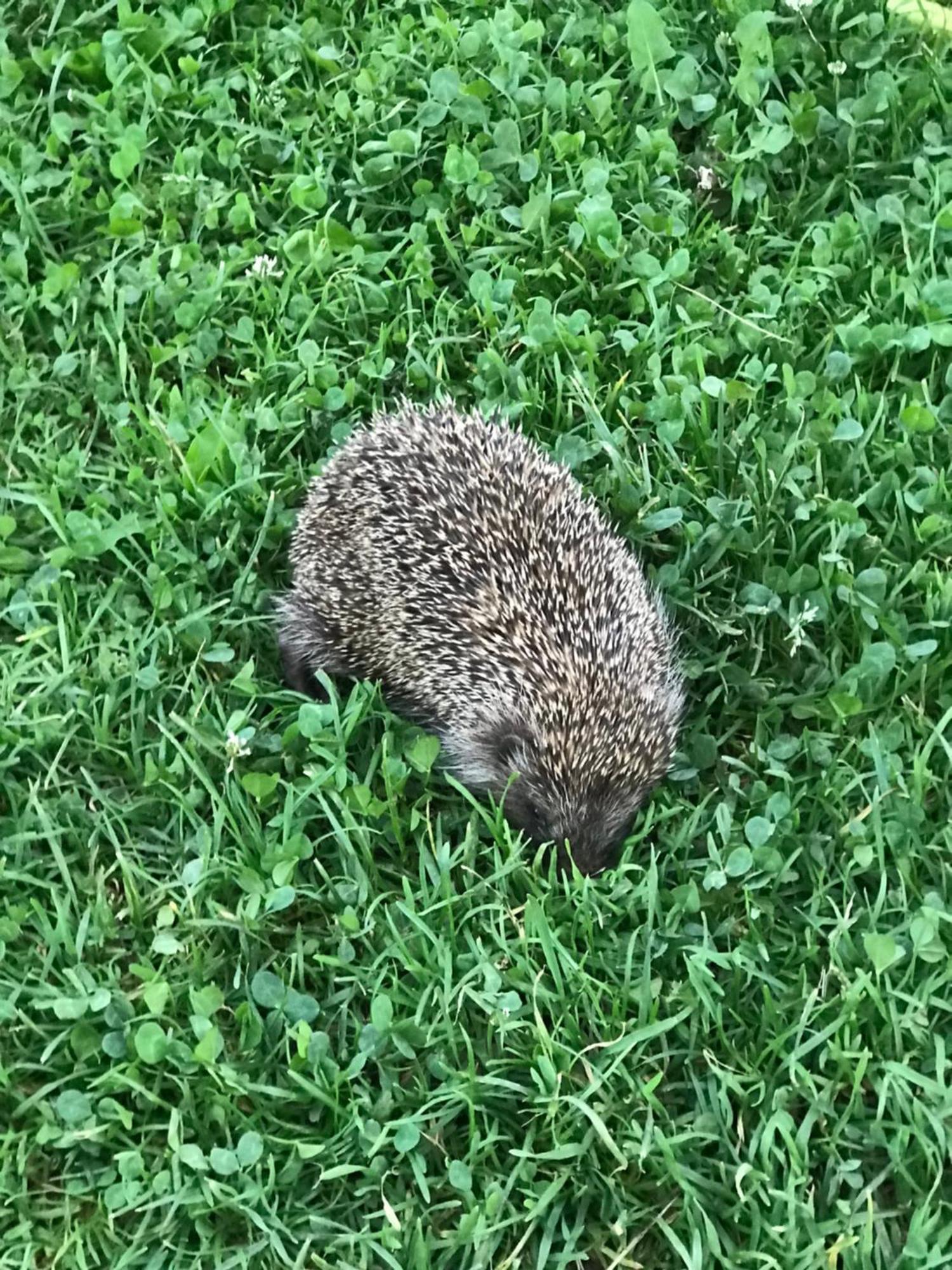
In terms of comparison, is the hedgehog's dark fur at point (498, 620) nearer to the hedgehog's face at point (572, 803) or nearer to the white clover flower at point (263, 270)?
the hedgehog's face at point (572, 803)

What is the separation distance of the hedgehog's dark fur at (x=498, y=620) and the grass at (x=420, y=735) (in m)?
0.15

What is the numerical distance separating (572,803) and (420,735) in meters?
0.55

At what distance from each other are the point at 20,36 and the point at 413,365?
2.33 metres

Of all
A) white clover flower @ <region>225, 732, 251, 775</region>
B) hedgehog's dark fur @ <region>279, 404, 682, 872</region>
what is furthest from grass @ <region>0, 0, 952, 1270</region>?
hedgehog's dark fur @ <region>279, 404, 682, 872</region>

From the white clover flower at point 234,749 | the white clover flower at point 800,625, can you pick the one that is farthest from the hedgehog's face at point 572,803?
the white clover flower at point 234,749

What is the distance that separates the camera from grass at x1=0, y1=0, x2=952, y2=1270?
120 inches

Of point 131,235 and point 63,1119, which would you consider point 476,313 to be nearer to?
point 131,235

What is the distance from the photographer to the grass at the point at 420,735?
3051 mm

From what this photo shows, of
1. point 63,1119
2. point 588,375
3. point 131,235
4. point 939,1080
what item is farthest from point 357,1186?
point 131,235

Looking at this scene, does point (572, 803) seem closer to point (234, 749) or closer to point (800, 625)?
point (800, 625)

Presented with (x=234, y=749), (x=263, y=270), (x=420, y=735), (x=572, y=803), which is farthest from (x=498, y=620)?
(x=263, y=270)

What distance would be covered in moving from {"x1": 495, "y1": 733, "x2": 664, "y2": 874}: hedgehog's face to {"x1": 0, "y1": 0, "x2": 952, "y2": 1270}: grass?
0.09 metres

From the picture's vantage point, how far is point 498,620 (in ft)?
12.0

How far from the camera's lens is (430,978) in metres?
3.25
